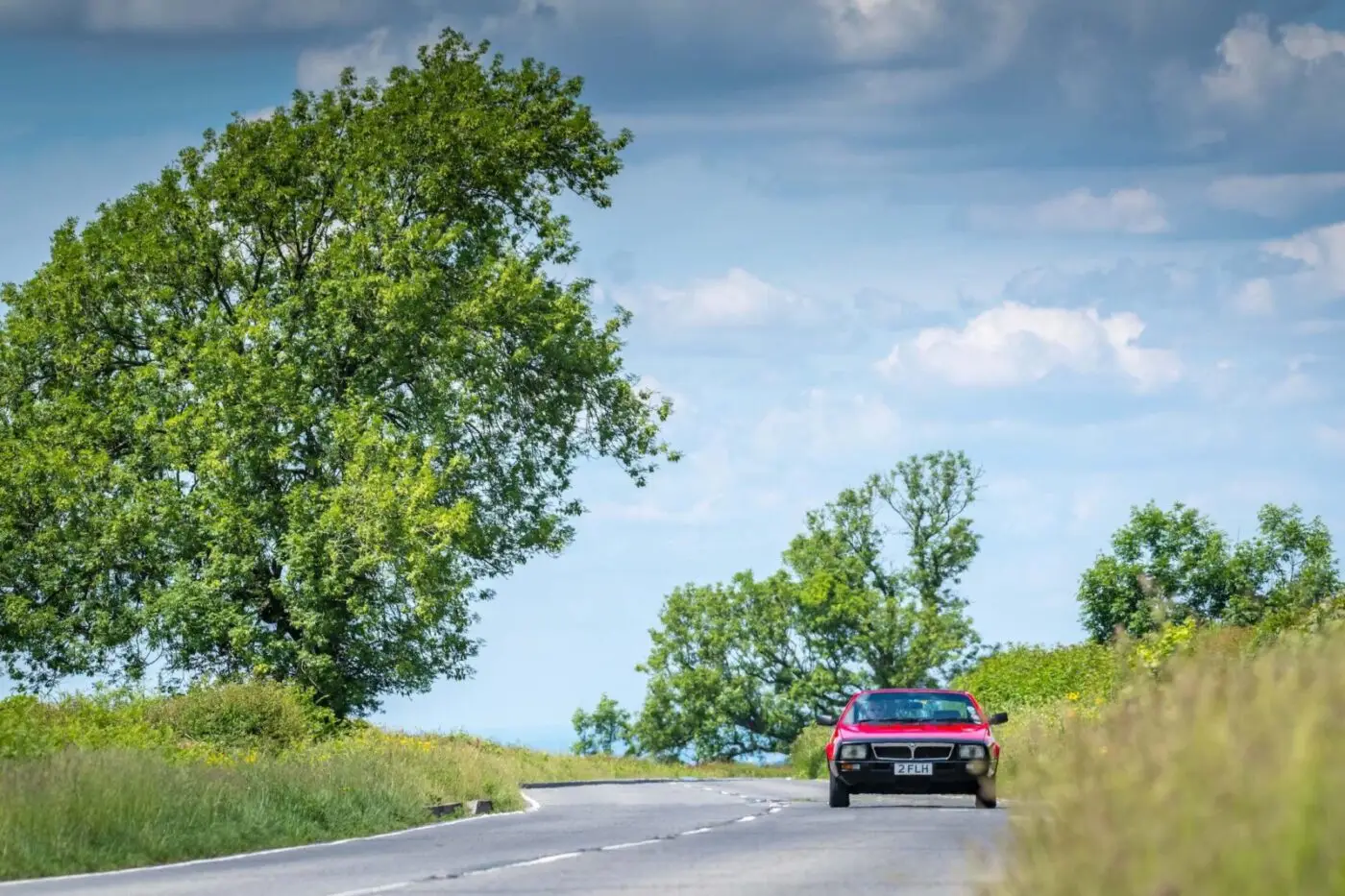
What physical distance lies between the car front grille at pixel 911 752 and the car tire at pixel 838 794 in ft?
3.10

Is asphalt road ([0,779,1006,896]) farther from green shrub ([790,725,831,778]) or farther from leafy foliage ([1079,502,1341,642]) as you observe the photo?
leafy foliage ([1079,502,1341,642])

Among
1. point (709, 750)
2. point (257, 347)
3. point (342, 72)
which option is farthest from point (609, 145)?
point (709, 750)

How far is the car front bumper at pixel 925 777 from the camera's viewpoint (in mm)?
26641

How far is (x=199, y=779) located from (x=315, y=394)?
65.4 feet

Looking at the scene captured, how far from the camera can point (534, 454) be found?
1700 inches

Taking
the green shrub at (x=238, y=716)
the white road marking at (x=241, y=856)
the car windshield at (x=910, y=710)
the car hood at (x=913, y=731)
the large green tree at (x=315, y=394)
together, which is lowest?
the white road marking at (x=241, y=856)

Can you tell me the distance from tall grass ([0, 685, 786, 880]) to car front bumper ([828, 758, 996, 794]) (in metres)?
6.23

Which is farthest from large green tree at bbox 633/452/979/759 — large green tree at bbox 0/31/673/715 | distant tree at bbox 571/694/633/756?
large green tree at bbox 0/31/673/715

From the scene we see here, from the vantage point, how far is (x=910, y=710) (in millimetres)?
28344

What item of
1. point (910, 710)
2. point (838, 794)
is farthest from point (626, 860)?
point (910, 710)

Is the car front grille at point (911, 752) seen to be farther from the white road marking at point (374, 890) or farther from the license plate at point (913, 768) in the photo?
the white road marking at point (374, 890)

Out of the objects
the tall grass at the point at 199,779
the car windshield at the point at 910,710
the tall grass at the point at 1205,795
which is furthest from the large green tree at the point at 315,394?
the tall grass at the point at 1205,795

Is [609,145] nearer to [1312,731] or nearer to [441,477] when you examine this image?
[441,477]

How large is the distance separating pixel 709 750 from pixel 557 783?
1675 inches
